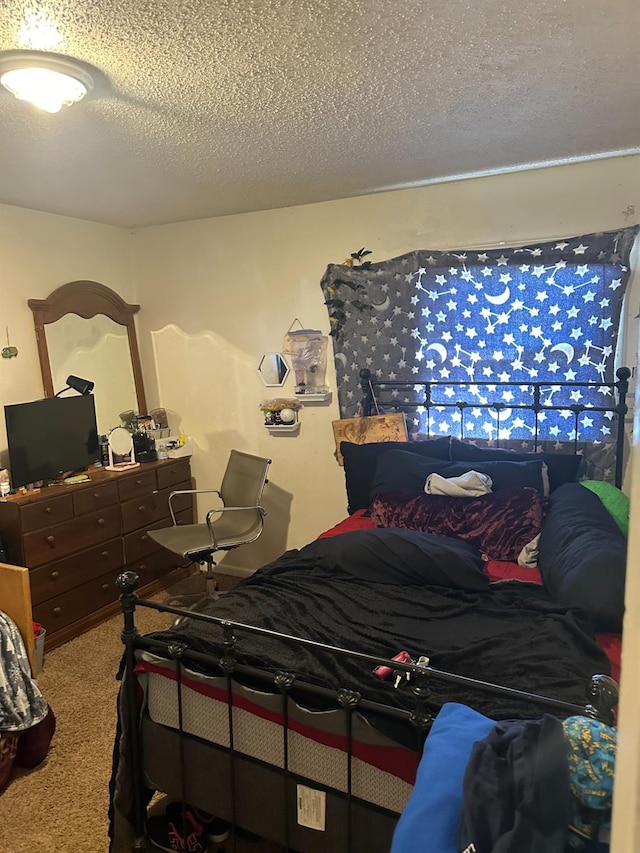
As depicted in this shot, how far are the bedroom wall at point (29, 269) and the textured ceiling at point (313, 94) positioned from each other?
29cm

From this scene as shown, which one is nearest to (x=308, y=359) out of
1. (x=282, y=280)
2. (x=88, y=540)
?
(x=282, y=280)

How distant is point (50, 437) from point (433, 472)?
213 cm

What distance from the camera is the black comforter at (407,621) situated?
168cm

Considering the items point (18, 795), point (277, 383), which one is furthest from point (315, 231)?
point (18, 795)

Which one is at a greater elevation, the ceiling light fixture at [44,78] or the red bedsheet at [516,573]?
the ceiling light fixture at [44,78]

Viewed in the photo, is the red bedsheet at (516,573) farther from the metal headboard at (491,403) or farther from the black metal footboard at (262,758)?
the metal headboard at (491,403)

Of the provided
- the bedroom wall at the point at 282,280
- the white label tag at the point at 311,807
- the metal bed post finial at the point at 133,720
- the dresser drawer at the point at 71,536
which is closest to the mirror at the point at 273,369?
→ the bedroom wall at the point at 282,280

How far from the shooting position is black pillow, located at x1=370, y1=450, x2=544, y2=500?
9.24 feet

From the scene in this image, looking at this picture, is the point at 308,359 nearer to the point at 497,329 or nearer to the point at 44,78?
the point at 497,329

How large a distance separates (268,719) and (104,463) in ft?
8.38

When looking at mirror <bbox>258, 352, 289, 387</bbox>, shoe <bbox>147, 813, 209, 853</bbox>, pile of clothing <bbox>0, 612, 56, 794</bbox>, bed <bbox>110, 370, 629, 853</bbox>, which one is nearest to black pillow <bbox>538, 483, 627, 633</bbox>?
bed <bbox>110, 370, 629, 853</bbox>

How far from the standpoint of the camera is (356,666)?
174cm

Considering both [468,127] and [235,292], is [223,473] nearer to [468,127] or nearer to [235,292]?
[235,292]

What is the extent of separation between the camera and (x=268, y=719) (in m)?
1.69
